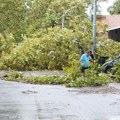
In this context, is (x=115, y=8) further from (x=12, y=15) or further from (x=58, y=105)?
(x=58, y=105)

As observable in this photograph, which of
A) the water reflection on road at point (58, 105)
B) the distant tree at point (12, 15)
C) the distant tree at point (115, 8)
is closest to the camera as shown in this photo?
the water reflection on road at point (58, 105)

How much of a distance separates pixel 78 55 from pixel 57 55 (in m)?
1.63

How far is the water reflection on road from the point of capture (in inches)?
414

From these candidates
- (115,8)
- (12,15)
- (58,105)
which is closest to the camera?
(58,105)

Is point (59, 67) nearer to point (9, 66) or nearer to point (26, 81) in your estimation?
point (9, 66)

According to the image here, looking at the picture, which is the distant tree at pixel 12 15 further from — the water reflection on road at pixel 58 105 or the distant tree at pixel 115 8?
the distant tree at pixel 115 8

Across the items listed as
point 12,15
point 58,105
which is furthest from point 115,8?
point 58,105

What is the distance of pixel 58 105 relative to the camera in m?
12.6

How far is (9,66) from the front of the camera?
29.7m

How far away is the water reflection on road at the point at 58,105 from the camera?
10.5 metres

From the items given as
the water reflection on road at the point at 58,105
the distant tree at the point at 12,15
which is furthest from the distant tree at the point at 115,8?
the water reflection on road at the point at 58,105

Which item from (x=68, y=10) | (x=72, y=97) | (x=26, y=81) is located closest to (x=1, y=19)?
(x=68, y=10)

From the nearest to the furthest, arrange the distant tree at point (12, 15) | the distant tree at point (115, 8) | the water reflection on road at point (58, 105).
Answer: the water reflection on road at point (58, 105), the distant tree at point (12, 15), the distant tree at point (115, 8)

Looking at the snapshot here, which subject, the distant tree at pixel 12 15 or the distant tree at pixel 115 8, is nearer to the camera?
the distant tree at pixel 12 15
